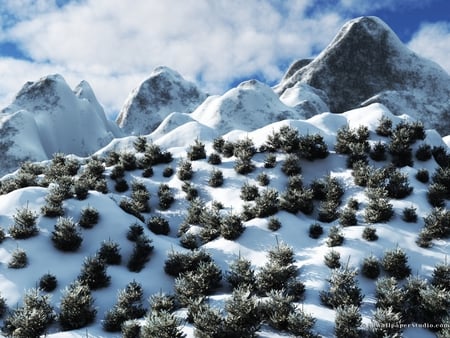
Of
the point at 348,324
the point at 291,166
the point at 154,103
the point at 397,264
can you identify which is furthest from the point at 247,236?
the point at 154,103

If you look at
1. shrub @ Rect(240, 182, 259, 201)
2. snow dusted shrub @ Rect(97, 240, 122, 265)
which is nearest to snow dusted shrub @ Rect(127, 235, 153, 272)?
snow dusted shrub @ Rect(97, 240, 122, 265)

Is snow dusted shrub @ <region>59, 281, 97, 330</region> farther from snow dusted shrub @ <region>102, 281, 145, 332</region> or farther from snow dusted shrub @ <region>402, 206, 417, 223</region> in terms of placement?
snow dusted shrub @ <region>402, 206, 417, 223</region>

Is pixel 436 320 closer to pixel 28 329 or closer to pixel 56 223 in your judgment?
pixel 28 329

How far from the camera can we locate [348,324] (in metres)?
9.96

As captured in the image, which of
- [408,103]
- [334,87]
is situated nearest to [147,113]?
[334,87]

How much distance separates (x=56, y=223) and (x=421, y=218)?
617 inches

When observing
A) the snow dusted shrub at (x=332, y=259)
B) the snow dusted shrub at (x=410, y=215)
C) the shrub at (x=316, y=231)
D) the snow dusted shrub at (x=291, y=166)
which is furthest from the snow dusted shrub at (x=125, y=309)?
the snow dusted shrub at (x=410, y=215)

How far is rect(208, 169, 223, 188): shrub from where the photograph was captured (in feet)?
65.8

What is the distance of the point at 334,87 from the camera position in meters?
93.9

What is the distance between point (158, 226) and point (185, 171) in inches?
183

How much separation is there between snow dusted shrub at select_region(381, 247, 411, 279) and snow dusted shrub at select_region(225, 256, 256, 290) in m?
4.83

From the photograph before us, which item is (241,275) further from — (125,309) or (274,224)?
(125,309)

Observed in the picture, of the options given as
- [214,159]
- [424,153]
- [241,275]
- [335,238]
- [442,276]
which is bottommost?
[241,275]

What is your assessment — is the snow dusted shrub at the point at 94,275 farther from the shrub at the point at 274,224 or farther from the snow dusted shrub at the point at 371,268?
the snow dusted shrub at the point at 371,268
